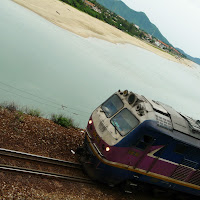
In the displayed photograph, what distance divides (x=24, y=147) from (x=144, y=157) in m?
4.69

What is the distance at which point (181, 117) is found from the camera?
9578mm

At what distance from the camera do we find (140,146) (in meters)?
8.16

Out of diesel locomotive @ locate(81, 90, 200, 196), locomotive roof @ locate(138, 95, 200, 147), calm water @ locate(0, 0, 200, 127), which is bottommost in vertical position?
calm water @ locate(0, 0, 200, 127)

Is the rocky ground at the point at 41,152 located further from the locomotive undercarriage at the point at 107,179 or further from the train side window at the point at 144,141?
the train side window at the point at 144,141

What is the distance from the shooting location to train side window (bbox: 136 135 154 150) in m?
8.04

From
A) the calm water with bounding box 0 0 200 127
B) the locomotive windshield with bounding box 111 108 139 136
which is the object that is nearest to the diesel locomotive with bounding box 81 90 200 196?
the locomotive windshield with bounding box 111 108 139 136

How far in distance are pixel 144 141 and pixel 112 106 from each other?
2.01 m

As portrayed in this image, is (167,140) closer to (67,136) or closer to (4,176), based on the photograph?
(67,136)

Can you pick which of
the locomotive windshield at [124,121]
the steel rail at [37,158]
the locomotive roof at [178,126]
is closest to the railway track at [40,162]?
the steel rail at [37,158]

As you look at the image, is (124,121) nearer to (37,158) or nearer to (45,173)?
(45,173)

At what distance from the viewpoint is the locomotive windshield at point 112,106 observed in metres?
9.02

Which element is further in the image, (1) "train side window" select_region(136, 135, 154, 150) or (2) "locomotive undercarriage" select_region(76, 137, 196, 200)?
(2) "locomotive undercarriage" select_region(76, 137, 196, 200)

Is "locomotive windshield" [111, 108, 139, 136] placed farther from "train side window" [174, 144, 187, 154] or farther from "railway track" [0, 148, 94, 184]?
"railway track" [0, 148, 94, 184]

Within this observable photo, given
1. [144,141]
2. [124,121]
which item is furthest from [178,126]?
[124,121]
